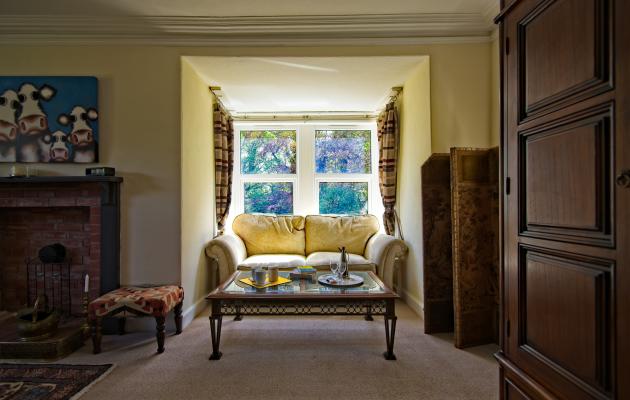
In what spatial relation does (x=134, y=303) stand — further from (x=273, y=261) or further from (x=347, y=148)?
(x=347, y=148)

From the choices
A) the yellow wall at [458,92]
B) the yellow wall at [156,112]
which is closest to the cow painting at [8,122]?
the yellow wall at [156,112]

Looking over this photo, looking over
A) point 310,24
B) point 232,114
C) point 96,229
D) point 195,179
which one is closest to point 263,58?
point 310,24

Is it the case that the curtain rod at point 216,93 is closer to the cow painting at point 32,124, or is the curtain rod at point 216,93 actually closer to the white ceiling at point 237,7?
the white ceiling at point 237,7

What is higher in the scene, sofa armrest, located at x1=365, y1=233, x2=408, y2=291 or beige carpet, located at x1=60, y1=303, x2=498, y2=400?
sofa armrest, located at x1=365, y1=233, x2=408, y2=291

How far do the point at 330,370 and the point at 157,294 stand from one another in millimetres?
1365

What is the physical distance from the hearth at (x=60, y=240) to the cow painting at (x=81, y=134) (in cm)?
24

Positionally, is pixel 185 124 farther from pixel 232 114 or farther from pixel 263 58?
pixel 232 114

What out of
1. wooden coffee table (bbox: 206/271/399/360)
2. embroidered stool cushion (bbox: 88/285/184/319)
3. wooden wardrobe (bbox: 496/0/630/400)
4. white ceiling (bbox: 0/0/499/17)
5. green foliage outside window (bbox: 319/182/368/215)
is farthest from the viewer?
green foliage outside window (bbox: 319/182/368/215)

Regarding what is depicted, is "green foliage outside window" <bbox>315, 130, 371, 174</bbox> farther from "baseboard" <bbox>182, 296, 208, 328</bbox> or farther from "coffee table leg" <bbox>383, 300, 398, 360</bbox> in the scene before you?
"coffee table leg" <bbox>383, 300, 398, 360</bbox>

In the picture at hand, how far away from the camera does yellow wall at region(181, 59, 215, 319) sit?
2822 mm

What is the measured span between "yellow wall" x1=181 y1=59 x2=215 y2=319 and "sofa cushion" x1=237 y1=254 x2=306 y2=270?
0.44 metres

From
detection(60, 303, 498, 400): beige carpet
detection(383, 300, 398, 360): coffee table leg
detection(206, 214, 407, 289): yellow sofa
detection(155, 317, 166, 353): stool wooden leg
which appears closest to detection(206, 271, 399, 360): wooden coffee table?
detection(383, 300, 398, 360): coffee table leg

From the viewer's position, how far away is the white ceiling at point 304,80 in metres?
2.88

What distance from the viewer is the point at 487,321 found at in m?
2.44
